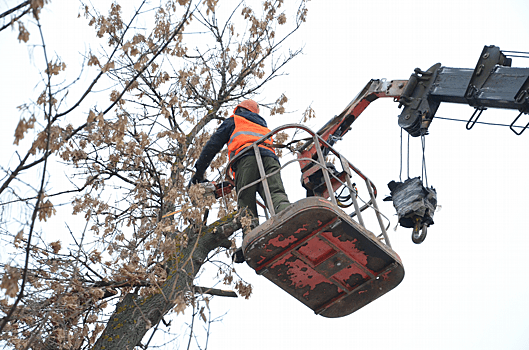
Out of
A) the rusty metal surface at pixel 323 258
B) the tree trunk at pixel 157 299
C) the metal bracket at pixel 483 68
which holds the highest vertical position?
the metal bracket at pixel 483 68

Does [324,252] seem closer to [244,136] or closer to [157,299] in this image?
[244,136]

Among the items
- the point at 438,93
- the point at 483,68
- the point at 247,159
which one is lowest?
the point at 247,159

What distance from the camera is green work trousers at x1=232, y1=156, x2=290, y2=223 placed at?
21.7ft

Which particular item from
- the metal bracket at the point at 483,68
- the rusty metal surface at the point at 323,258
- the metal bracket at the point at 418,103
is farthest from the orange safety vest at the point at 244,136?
the metal bracket at the point at 483,68

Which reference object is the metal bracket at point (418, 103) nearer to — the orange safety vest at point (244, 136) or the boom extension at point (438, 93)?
the boom extension at point (438, 93)

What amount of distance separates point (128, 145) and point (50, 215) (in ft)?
11.4

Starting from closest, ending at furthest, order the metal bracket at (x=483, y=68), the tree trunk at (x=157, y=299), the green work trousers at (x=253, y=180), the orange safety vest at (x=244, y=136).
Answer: the green work trousers at (x=253, y=180) → the tree trunk at (x=157, y=299) → the orange safety vest at (x=244, y=136) → the metal bracket at (x=483, y=68)

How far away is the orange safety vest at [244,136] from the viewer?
279 inches

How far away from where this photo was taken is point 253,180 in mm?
6871

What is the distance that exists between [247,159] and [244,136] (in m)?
0.38

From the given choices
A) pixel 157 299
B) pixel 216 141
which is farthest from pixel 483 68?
pixel 157 299

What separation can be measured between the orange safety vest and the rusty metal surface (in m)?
1.32

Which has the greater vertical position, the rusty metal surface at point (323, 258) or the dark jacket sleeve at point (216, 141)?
the dark jacket sleeve at point (216, 141)

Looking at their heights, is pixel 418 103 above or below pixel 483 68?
above
